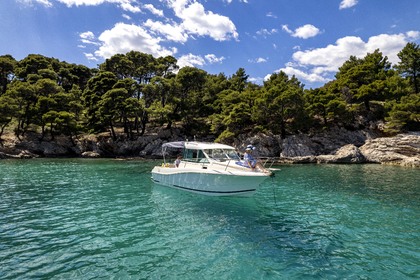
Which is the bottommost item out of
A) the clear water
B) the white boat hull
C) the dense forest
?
the clear water

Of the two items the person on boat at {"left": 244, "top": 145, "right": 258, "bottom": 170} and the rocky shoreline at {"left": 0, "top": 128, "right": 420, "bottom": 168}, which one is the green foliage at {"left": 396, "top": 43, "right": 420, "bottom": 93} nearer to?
the rocky shoreline at {"left": 0, "top": 128, "right": 420, "bottom": 168}

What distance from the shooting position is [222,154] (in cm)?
1766

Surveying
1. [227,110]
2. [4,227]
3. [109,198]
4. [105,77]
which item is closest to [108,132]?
[105,77]

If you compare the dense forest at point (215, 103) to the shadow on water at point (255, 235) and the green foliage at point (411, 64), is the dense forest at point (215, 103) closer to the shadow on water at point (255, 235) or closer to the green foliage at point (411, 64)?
the green foliage at point (411, 64)

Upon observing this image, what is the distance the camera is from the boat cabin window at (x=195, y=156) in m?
17.9

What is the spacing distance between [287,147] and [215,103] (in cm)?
2279

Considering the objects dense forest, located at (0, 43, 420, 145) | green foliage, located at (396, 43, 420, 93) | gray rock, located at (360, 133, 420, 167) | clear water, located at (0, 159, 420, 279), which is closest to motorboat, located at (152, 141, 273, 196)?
clear water, located at (0, 159, 420, 279)

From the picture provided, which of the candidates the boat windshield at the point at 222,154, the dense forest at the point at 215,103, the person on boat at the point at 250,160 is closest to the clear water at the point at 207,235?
the person on boat at the point at 250,160

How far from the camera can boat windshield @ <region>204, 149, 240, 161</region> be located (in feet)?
57.2

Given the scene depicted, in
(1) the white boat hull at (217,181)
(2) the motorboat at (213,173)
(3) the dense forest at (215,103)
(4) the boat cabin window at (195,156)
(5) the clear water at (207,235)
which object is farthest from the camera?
(3) the dense forest at (215,103)

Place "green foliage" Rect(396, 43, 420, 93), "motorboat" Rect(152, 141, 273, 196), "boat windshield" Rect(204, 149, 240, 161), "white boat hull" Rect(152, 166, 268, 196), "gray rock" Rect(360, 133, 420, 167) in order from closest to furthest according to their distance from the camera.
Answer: "white boat hull" Rect(152, 166, 268, 196) < "motorboat" Rect(152, 141, 273, 196) < "boat windshield" Rect(204, 149, 240, 161) < "gray rock" Rect(360, 133, 420, 167) < "green foliage" Rect(396, 43, 420, 93)

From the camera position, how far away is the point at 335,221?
12109mm

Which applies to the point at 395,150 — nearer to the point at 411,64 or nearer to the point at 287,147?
the point at 287,147

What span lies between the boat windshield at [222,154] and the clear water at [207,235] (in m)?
2.81
